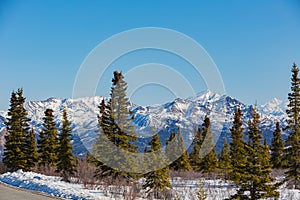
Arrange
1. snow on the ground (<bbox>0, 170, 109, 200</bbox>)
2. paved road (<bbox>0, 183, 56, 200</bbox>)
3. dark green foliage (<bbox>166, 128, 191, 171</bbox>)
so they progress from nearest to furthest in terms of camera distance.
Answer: paved road (<bbox>0, 183, 56, 200</bbox>) → snow on the ground (<bbox>0, 170, 109, 200</bbox>) → dark green foliage (<bbox>166, 128, 191, 171</bbox>)

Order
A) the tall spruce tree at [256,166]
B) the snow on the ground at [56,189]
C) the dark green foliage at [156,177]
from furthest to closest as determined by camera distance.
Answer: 1. the dark green foliage at [156,177]
2. the tall spruce tree at [256,166]
3. the snow on the ground at [56,189]

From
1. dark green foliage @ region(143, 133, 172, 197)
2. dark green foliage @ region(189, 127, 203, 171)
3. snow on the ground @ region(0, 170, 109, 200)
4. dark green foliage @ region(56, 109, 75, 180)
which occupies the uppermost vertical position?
dark green foliage @ region(189, 127, 203, 171)

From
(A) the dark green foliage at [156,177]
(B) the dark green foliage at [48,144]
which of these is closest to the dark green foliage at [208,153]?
(B) the dark green foliage at [48,144]

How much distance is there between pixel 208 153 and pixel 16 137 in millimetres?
24636

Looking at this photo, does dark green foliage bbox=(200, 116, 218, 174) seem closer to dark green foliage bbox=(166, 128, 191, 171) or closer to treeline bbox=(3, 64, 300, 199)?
treeline bbox=(3, 64, 300, 199)

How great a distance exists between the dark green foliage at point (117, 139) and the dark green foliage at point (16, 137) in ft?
48.0

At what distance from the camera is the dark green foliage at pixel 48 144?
40750mm

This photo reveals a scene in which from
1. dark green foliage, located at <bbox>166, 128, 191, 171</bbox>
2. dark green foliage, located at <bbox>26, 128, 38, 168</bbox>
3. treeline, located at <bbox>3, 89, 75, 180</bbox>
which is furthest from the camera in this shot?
dark green foliage, located at <bbox>166, 128, 191, 171</bbox>

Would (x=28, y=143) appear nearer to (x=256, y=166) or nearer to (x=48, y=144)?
(x=48, y=144)

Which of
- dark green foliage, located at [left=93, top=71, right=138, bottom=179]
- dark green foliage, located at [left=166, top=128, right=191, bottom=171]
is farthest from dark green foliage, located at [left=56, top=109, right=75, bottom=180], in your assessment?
dark green foliage, located at [left=166, top=128, right=191, bottom=171]

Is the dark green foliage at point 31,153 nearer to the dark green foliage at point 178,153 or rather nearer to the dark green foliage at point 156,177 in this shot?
the dark green foliage at point 178,153

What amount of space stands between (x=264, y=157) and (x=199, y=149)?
39.0 meters

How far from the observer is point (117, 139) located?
27.0 m

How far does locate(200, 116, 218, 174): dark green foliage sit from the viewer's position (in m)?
47.4
